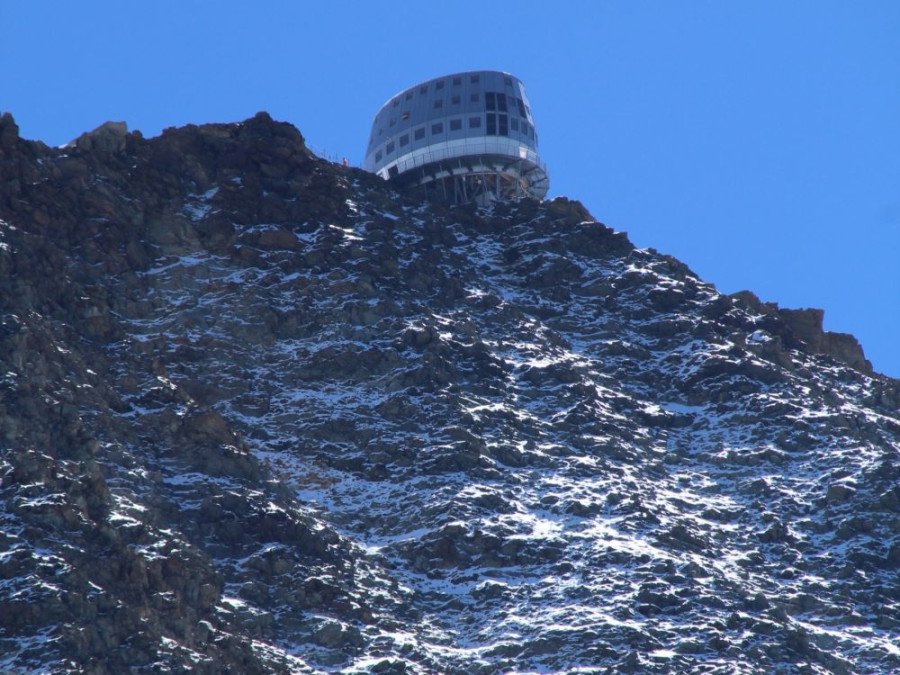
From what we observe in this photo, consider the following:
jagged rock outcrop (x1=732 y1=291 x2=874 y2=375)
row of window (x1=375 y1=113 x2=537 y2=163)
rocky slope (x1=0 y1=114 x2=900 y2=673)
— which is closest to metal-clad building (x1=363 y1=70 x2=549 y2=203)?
row of window (x1=375 y1=113 x2=537 y2=163)

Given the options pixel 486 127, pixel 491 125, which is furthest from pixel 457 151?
pixel 491 125

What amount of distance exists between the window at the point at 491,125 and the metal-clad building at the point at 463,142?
1.6 inches

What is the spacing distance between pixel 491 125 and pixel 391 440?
4227cm

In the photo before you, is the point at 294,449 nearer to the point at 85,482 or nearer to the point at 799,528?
the point at 85,482

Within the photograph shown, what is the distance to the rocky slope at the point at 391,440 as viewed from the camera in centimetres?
8800

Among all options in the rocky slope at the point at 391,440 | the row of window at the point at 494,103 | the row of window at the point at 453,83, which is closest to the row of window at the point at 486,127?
the row of window at the point at 494,103

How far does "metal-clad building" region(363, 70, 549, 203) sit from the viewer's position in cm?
14088

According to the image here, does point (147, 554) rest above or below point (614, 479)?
below

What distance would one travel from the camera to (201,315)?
11081 cm

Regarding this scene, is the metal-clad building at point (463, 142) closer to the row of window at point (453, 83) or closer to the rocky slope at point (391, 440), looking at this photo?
the row of window at point (453, 83)

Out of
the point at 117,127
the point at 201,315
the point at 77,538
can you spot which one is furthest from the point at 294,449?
the point at 117,127

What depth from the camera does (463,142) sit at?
141 meters

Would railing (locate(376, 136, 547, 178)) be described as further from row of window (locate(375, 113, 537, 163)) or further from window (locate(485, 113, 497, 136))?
row of window (locate(375, 113, 537, 163))

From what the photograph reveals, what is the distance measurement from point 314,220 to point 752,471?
31.7m
